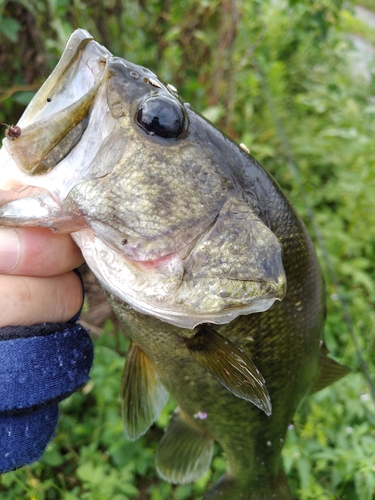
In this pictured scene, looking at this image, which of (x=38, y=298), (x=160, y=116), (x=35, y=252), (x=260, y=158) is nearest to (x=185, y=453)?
(x=38, y=298)

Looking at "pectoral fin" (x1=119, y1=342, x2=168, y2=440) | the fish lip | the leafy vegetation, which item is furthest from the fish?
the leafy vegetation

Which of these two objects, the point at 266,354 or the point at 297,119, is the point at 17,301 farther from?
the point at 297,119

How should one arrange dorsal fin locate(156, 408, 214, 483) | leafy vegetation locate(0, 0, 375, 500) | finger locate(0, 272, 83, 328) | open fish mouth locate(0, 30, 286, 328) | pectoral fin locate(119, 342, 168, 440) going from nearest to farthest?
1. open fish mouth locate(0, 30, 286, 328)
2. finger locate(0, 272, 83, 328)
3. pectoral fin locate(119, 342, 168, 440)
4. dorsal fin locate(156, 408, 214, 483)
5. leafy vegetation locate(0, 0, 375, 500)

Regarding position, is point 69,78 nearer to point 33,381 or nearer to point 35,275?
point 35,275

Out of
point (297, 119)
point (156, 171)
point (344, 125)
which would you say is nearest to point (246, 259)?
point (156, 171)

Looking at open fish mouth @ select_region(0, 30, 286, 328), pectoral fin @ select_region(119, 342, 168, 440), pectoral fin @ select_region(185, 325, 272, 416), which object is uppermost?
open fish mouth @ select_region(0, 30, 286, 328)

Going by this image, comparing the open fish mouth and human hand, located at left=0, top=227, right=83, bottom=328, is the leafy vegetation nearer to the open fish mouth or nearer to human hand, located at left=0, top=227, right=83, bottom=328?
human hand, located at left=0, top=227, right=83, bottom=328

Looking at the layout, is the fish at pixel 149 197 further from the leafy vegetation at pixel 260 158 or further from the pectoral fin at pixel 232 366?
Answer: the leafy vegetation at pixel 260 158
